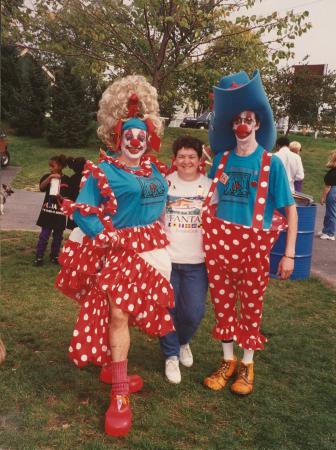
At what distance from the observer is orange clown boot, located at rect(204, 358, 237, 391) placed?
316 cm

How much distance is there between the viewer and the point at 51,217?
18.6 ft

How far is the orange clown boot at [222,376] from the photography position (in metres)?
3.16

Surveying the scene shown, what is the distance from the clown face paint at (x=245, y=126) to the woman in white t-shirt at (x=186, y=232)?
282 millimetres

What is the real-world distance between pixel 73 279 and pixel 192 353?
1353 millimetres

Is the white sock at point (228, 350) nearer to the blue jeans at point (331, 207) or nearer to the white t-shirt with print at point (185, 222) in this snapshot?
the white t-shirt with print at point (185, 222)

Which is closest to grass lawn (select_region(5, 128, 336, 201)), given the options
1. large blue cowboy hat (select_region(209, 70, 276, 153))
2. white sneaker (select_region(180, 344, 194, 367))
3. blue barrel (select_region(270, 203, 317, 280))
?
blue barrel (select_region(270, 203, 317, 280))

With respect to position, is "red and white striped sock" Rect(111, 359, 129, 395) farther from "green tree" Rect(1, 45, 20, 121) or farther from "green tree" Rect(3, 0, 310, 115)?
"green tree" Rect(1, 45, 20, 121)

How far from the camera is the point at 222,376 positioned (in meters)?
3.23

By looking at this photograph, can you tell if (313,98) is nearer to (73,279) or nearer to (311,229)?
(311,229)

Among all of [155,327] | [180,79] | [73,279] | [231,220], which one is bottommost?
[155,327]

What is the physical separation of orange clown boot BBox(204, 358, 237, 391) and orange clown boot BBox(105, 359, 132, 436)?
26.9 inches

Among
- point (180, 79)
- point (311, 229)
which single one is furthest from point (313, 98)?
point (311, 229)

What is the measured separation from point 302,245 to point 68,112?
14524 millimetres

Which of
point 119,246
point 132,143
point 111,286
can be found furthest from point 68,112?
point 111,286
